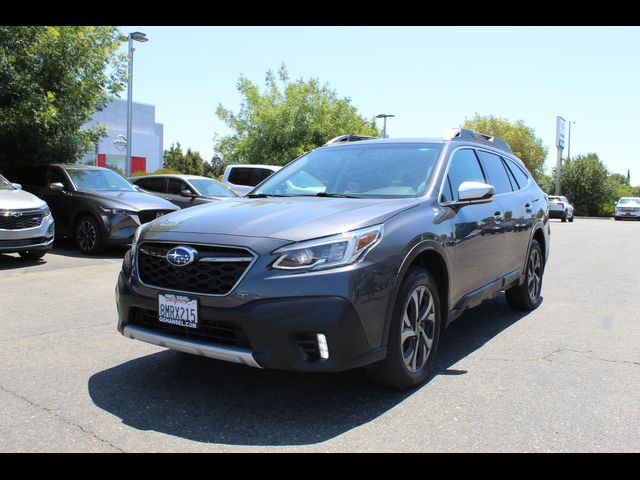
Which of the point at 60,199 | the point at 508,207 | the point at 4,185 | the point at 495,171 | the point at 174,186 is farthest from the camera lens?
the point at 174,186

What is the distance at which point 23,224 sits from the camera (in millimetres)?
9133

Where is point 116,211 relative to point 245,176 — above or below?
below

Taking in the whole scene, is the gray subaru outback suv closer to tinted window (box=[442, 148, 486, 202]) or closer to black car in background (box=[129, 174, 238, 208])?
tinted window (box=[442, 148, 486, 202])

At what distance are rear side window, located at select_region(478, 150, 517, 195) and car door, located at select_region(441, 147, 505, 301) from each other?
164 millimetres

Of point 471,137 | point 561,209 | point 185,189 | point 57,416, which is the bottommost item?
point 57,416

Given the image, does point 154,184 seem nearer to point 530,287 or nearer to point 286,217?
point 530,287

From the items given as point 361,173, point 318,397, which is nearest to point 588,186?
point 361,173

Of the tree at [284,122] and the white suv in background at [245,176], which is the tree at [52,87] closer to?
the white suv in background at [245,176]

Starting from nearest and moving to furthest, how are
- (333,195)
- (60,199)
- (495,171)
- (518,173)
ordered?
(333,195) < (495,171) < (518,173) < (60,199)

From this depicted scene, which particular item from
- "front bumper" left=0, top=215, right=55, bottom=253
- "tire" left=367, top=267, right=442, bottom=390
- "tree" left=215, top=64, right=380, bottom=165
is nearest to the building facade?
"tree" left=215, top=64, right=380, bottom=165

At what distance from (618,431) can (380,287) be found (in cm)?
A: 151

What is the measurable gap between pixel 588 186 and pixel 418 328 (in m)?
51.7
